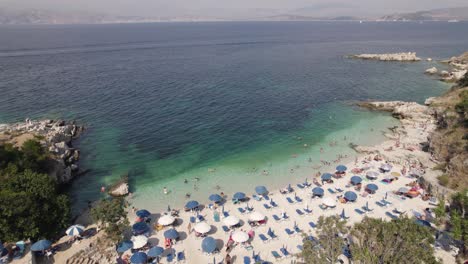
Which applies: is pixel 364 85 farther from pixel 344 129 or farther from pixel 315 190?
pixel 315 190

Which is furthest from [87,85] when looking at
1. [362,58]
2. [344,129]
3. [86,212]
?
[362,58]

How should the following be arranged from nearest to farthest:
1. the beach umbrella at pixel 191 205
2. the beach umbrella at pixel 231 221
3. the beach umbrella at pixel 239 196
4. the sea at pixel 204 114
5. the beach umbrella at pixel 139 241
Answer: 1. the beach umbrella at pixel 139 241
2. the beach umbrella at pixel 231 221
3. the beach umbrella at pixel 191 205
4. the beach umbrella at pixel 239 196
5. the sea at pixel 204 114

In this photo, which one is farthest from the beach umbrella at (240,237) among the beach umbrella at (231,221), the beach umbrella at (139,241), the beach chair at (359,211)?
the beach chair at (359,211)

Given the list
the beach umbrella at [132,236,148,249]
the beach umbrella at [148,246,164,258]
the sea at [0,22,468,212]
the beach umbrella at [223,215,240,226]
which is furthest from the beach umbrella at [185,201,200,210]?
the beach umbrella at [148,246,164,258]

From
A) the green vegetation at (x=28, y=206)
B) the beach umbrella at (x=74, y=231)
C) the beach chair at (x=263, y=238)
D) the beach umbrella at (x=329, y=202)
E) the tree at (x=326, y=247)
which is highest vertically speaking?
the tree at (x=326, y=247)

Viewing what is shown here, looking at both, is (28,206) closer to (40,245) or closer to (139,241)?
(40,245)

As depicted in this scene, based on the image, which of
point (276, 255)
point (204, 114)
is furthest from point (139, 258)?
point (204, 114)

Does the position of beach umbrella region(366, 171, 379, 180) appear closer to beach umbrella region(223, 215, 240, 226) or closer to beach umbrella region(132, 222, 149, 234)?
beach umbrella region(223, 215, 240, 226)

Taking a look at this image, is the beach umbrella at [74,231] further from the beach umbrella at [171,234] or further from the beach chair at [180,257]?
the beach chair at [180,257]
